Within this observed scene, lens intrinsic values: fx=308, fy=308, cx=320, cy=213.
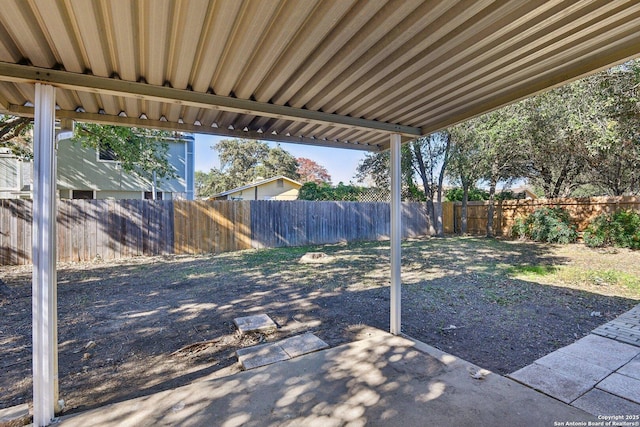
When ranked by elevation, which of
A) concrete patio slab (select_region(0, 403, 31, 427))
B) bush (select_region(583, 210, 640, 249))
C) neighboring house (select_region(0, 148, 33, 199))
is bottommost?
concrete patio slab (select_region(0, 403, 31, 427))

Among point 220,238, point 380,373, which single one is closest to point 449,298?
point 380,373

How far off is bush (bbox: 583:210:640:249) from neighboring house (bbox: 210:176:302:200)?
12.9 meters

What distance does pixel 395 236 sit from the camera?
2.93 meters

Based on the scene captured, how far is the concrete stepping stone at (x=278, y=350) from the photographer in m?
2.47

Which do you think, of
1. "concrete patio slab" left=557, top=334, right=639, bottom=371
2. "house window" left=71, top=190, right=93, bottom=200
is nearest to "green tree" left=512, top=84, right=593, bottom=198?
"concrete patio slab" left=557, top=334, right=639, bottom=371

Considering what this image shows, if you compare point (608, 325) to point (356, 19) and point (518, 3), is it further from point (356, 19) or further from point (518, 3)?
point (356, 19)

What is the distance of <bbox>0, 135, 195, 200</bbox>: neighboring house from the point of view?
10.3 m

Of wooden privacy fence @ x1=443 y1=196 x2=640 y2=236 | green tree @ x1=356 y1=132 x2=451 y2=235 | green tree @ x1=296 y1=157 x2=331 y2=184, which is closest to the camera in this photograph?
wooden privacy fence @ x1=443 y1=196 x2=640 y2=236

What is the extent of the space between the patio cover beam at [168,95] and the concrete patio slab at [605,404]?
2414mm

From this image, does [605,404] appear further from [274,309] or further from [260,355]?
[274,309]

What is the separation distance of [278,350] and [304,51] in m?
2.32

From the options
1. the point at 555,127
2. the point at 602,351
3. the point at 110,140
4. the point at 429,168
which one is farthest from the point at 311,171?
the point at 602,351

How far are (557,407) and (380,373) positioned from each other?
105cm

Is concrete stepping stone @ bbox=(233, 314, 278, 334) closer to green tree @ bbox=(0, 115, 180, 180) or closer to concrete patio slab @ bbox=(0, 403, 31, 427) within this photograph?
concrete patio slab @ bbox=(0, 403, 31, 427)
